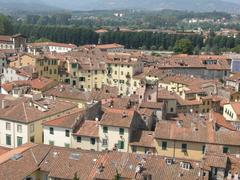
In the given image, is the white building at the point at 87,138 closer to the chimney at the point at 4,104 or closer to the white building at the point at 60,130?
the white building at the point at 60,130

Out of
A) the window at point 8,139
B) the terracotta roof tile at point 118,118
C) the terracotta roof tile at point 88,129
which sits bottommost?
the window at point 8,139

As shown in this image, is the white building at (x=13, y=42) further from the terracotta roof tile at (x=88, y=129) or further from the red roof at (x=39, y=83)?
the terracotta roof tile at (x=88, y=129)

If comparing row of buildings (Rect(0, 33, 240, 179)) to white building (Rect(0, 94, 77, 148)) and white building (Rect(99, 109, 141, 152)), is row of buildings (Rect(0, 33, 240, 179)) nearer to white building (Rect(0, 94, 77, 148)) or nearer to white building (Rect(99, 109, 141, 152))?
white building (Rect(0, 94, 77, 148))

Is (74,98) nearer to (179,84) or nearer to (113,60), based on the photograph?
(179,84)

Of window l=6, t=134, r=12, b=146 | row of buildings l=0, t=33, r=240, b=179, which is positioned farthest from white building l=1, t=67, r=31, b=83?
window l=6, t=134, r=12, b=146

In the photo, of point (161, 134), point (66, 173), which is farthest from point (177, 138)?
point (66, 173)

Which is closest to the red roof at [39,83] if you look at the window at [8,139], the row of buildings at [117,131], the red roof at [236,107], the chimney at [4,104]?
the row of buildings at [117,131]

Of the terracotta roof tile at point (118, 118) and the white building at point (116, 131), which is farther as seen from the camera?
the terracotta roof tile at point (118, 118)

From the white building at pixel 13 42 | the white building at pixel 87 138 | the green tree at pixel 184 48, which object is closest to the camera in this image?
the white building at pixel 87 138

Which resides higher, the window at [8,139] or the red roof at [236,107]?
the red roof at [236,107]

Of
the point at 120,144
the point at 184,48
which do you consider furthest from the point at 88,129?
the point at 184,48

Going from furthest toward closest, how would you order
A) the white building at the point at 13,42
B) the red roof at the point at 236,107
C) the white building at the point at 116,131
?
the white building at the point at 13,42
the red roof at the point at 236,107
the white building at the point at 116,131
